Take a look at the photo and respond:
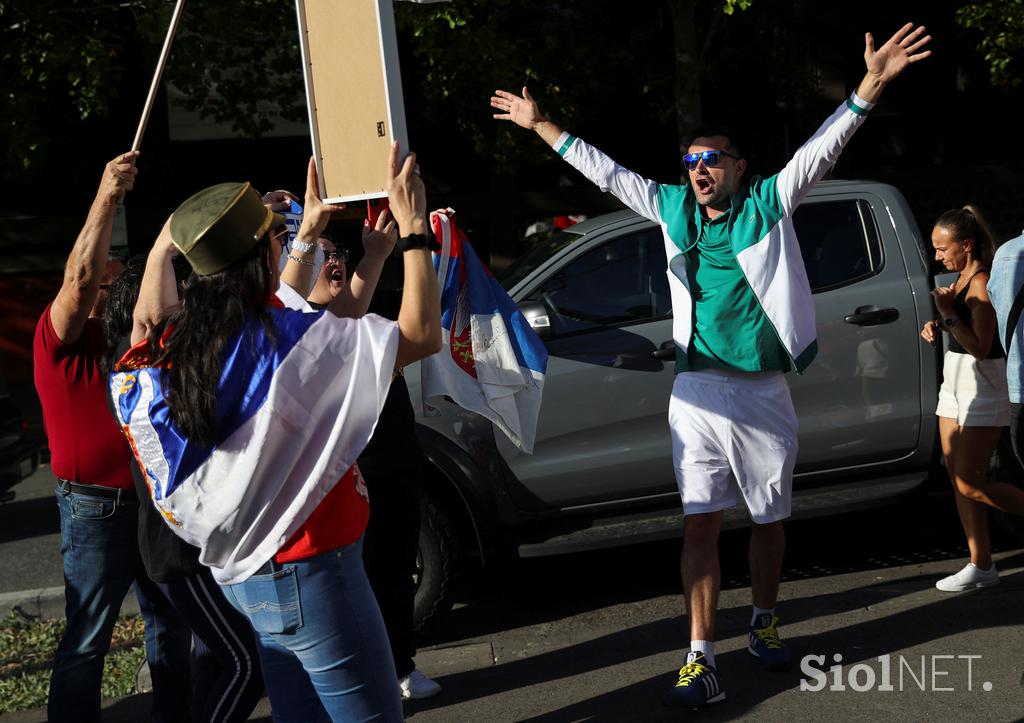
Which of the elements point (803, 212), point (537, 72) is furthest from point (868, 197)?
point (537, 72)

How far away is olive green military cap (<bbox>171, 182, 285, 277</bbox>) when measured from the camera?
2520mm

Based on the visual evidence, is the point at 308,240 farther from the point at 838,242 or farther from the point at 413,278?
the point at 838,242

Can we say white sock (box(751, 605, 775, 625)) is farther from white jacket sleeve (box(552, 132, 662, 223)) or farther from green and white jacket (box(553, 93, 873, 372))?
white jacket sleeve (box(552, 132, 662, 223))

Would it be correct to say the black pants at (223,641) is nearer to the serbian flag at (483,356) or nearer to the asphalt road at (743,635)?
the asphalt road at (743,635)

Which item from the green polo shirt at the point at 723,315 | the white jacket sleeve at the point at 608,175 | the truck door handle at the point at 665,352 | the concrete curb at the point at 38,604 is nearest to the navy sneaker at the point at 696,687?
the green polo shirt at the point at 723,315

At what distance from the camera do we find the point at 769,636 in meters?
4.64

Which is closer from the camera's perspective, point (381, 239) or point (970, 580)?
point (381, 239)

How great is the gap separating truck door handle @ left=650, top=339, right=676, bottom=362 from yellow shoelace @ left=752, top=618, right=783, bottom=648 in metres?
1.34

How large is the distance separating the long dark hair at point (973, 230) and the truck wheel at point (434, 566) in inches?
102

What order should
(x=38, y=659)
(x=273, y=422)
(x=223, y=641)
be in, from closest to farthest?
(x=273, y=422)
(x=223, y=641)
(x=38, y=659)

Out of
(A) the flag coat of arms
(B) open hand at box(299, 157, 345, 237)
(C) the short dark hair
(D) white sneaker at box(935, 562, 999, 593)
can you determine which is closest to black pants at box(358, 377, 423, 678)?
(B) open hand at box(299, 157, 345, 237)

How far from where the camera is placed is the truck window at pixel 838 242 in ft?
18.8

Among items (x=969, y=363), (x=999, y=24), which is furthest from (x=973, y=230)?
(x=999, y=24)

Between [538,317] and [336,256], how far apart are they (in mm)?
1473
